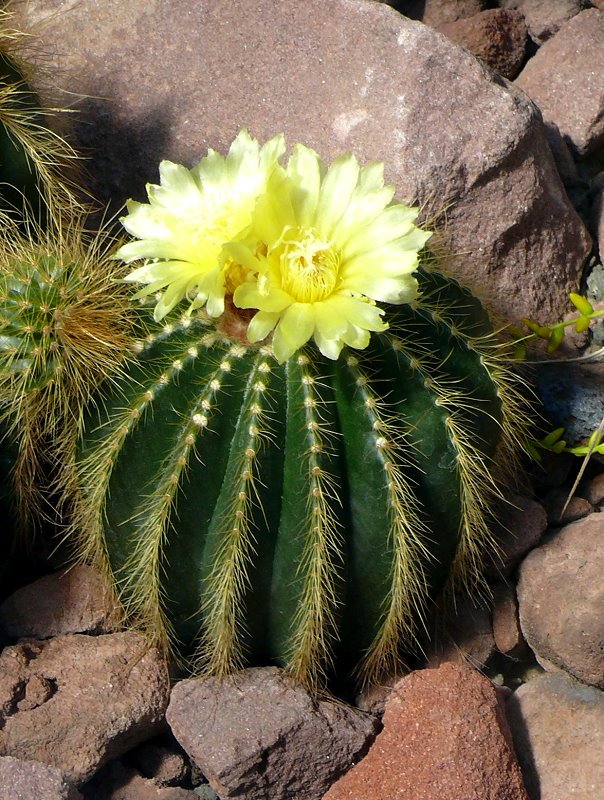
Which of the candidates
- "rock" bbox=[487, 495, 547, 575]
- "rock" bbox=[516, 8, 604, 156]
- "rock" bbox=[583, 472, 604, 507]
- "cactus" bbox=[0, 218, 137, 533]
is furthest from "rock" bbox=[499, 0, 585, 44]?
"cactus" bbox=[0, 218, 137, 533]

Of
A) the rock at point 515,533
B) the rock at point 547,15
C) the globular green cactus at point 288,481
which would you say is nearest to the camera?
the globular green cactus at point 288,481

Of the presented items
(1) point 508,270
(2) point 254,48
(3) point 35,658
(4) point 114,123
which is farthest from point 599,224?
(3) point 35,658

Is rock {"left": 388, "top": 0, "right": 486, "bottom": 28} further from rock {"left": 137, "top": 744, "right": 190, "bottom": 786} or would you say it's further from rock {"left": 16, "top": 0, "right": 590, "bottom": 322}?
rock {"left": 137, "top": 744, "right": 190, "bottom": 786}

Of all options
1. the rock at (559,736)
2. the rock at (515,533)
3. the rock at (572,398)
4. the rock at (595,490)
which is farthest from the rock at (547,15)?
the rock at (559,736)

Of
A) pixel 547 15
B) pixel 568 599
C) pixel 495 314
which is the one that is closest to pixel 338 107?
pixel 495 314

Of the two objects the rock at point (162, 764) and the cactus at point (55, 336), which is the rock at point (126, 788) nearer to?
the rock at point (162, 764)

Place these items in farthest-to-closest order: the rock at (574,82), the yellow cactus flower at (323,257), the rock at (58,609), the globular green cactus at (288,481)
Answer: the rock at (574,82), the rock at (58,609), the globular green cactus at (288,481), the yellow cactus flower at (323,257)

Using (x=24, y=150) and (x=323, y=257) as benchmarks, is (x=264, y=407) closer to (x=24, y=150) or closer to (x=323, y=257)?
(x=323, y=257)
